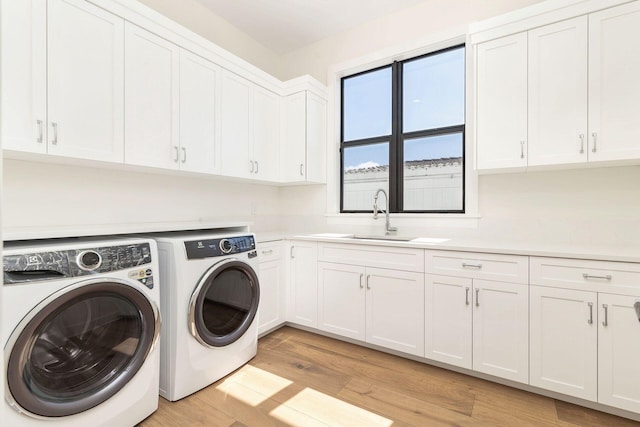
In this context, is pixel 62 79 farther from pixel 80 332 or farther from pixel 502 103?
pixel 502 103

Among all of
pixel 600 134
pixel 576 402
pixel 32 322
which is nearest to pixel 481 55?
pixel 600 134

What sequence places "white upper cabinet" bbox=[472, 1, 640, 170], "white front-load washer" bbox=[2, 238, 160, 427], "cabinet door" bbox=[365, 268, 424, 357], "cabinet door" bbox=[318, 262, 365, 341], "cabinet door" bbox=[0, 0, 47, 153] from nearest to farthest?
1. "white front-load washer" bbox=[2, 238, 160, 427]
2. "cabinet door" bbox=[0, 0, 47, 153]
3. "white upper cabinet" bbox=[472, 1, 640, 170]
4. "cabinet door" bbox=[365, 268, 424, 357]
5. "cabinet door" bbox=[318, 262, 365, 341]

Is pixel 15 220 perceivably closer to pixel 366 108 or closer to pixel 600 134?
pixel 366 108

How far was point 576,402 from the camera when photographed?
1.93 meters

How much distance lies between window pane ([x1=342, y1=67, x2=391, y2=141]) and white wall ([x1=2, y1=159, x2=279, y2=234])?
1298 mm

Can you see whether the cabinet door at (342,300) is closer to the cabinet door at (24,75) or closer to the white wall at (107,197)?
the white wall at (107,197)

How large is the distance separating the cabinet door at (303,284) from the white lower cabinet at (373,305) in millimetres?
63

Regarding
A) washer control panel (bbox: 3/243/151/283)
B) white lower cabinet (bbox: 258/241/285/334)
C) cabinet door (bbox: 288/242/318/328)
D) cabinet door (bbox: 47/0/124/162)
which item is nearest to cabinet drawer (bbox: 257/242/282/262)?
white lower cabinet (bbox: 258/241/285/334)

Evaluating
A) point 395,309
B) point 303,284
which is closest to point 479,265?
point 395,309

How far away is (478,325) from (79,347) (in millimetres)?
2237

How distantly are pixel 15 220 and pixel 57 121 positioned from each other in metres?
0.63

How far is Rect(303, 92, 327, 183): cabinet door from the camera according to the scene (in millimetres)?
3275

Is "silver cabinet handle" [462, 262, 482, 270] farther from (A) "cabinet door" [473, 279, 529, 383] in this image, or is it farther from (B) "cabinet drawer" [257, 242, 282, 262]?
(B) "cabinet drawer" [257, 242, 282, 262]

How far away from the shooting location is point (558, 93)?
7.00 feet
